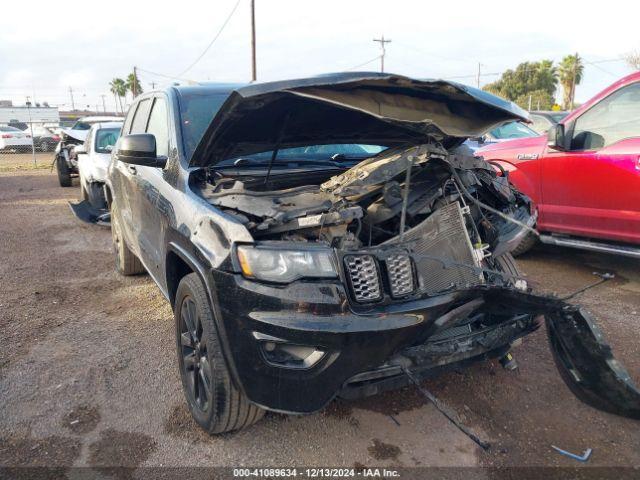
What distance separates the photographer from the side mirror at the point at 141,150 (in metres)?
3.27

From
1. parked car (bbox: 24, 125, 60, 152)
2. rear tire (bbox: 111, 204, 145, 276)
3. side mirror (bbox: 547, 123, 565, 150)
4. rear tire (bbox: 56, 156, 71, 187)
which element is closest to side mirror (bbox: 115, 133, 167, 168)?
rear tire (bbox: 111, 204, 145, 276)

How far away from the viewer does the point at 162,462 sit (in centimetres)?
258

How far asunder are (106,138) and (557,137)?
7577mm

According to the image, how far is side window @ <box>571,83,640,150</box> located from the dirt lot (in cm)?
141

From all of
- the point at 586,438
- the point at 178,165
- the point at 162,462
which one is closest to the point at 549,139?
the point at 586,438

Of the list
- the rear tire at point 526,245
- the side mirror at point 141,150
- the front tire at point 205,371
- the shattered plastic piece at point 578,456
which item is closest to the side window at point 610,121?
the rear tire at point 526,245

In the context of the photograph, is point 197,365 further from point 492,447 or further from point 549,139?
point 549,139

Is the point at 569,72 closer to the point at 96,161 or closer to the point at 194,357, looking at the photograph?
the point at 96,161

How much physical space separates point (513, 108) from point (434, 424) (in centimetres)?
179

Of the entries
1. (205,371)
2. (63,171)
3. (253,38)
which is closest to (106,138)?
(63,171)

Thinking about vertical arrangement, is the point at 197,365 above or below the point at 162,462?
above

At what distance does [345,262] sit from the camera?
230 centimetres

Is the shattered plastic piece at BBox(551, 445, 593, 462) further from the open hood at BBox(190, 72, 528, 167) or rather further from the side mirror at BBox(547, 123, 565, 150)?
the side mirror at BBox(547, 123, 565, 150)

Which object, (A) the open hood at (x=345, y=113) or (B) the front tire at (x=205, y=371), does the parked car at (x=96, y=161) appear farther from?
(B) the front tire at (x=205, y=371)
